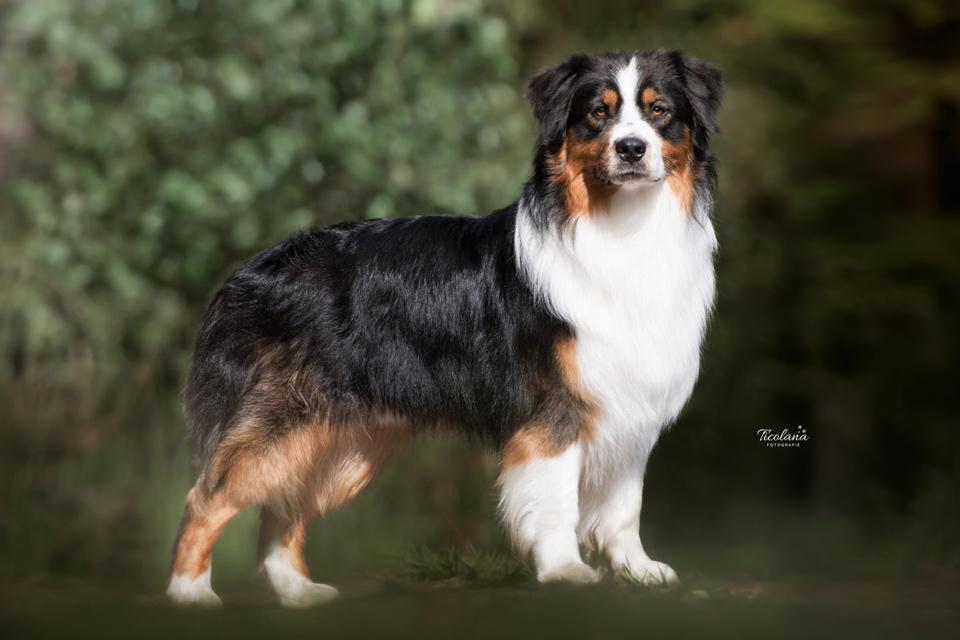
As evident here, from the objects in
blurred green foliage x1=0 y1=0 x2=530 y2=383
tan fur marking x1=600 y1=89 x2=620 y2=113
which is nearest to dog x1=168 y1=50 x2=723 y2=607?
tan fur marking x1=600 y1=89 x2=620 y2=113

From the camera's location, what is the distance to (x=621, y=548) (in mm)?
4355

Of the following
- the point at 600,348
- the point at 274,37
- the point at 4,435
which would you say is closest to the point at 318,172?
the point at 274,37

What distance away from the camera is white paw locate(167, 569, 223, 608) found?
4.09 metres

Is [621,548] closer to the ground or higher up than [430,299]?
closer to the ground

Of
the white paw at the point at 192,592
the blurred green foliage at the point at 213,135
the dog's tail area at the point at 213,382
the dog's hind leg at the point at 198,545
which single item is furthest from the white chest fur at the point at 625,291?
the blurred green foliage at the point at 213,135

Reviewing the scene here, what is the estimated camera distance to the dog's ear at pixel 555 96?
408 cm

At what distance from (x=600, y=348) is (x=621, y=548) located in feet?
3.05

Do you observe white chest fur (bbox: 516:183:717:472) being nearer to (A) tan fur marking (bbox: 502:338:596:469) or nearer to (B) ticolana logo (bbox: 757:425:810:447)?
Answer: (A) tan fur marking (bbox: 502:338:596:469)

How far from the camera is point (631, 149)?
376 centimetres

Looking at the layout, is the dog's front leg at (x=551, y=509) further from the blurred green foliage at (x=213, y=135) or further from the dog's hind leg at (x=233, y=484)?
the blurred green foliage at (x=213, y=135)

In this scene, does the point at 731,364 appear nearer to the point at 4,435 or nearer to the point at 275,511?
the point at 275,511

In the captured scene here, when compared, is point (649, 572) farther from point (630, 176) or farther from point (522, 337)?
point (630, 176)

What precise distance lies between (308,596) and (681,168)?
2484mm

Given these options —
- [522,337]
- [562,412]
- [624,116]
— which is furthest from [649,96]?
[562,412]
